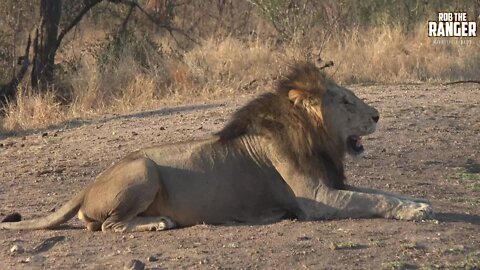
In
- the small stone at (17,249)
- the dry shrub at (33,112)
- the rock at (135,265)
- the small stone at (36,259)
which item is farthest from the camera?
the dry shrub at (33,112)

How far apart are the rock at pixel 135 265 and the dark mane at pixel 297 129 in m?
1.46

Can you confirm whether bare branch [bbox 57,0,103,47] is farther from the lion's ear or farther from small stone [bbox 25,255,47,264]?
small stone [bbox 25,255,47,264]

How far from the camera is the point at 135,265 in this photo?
5.78 meters

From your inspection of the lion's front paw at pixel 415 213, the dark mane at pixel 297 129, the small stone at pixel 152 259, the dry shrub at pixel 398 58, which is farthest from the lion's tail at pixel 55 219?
the dry shrub at pixel 398 58

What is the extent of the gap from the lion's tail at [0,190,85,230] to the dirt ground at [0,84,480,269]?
0.22ft

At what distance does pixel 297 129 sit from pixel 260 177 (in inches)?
15.6

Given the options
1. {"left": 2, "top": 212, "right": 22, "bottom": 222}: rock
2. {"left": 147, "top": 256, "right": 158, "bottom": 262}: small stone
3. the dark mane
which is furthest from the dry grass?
{"left": 147, "top": 256, "right": 158, "bottom": 262}: small stone

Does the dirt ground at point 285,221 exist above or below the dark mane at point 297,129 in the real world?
below

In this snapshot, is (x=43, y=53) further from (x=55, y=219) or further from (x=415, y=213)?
(x=415, y=213)

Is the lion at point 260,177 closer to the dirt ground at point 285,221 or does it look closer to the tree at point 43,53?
the dirt ground at point 285,221

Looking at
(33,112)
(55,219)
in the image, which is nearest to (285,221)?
(55,219)

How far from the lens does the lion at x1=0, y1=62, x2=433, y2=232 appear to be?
677cm

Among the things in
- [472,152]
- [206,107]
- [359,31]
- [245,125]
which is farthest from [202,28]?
[245,125]

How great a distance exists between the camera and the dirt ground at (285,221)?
19.5 feet
